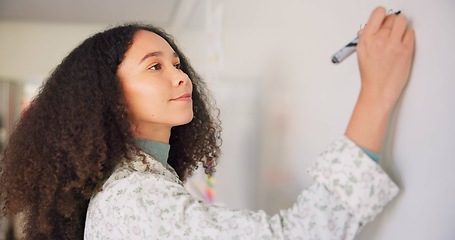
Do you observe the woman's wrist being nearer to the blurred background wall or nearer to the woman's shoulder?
the blurred background wall

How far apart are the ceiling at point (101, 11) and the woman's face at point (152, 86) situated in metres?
2.08

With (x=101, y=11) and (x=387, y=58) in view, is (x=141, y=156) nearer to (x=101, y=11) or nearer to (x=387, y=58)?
(x=387, y=58)

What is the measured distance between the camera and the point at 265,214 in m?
0.70

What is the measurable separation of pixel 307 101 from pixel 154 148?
13.8 inches

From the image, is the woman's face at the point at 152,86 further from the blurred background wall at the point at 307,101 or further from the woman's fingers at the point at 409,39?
the woman's fingers at the point at 409,39

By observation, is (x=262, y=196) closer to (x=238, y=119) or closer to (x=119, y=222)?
(x=238, y=119)

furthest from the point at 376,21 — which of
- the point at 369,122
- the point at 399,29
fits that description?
the point at 369,122

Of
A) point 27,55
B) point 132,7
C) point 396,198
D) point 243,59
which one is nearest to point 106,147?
point 396,198

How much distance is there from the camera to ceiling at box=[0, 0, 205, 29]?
3379 mm

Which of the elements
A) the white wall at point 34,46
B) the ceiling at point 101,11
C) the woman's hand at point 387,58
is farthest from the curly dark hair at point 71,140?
the white wall at point 34,46

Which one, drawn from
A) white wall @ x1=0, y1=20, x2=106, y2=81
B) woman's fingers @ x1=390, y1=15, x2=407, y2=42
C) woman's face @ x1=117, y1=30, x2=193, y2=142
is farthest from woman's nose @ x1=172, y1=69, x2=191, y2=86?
white wall @ x1=0, y1=20, x2=106, y2=81

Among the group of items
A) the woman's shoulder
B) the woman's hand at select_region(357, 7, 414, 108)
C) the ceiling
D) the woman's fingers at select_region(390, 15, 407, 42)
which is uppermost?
the ceiling

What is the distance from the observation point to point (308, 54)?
1.05 meters

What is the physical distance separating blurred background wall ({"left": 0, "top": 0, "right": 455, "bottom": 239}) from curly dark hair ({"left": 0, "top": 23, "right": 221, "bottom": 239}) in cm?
37
